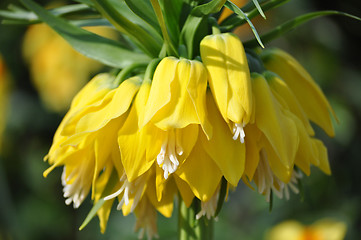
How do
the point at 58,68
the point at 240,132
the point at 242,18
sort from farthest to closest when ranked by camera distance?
the point at 58,68 < the point at 242,18 < the point at 240,132

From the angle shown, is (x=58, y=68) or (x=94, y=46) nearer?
(x=94, y=46)

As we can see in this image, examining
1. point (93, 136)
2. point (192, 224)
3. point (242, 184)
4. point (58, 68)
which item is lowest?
point (242, 184)

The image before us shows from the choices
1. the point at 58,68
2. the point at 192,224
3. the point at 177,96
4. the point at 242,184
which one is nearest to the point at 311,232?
the point at 242,184

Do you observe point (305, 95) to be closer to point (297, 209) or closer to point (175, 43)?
point (175, 43)

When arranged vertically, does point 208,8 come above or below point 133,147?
above

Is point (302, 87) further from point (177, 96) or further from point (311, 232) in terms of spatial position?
point (311, 232)

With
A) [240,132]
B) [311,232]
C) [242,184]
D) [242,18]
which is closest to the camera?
[240,132]

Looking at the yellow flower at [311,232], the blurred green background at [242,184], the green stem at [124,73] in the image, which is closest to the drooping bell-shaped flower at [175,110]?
the green stem at [124,73]
